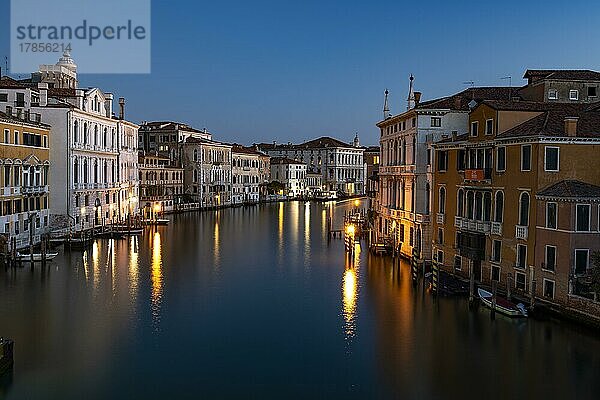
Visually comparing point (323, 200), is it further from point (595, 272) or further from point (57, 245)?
point (595, 272)

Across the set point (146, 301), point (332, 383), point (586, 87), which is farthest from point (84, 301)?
point (586, 87)

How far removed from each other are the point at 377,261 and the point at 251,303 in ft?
23.1

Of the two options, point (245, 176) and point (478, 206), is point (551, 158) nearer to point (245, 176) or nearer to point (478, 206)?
point (478, 206)

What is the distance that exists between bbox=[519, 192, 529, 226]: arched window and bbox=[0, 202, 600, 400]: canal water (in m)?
2.12

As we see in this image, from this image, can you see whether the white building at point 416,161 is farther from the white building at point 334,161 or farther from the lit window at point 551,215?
the white building at point 334,161

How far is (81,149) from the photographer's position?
26.2m

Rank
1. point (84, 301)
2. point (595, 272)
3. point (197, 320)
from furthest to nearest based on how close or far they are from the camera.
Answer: point (84, 301) → point (197, 320) → point (595, 272)

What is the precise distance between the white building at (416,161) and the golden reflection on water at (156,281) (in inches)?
271

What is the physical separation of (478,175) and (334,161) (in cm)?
5940

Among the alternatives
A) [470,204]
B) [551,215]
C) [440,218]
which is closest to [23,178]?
[440,218]

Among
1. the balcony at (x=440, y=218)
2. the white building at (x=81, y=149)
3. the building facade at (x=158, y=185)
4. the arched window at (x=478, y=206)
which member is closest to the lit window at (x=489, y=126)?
the arched window at (x=478, y=206)

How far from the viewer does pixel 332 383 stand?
31.4 ft

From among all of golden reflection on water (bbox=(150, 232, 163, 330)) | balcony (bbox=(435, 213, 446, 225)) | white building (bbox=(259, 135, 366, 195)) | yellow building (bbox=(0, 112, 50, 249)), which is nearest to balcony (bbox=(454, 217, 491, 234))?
balcony (bbox=(435, 213, 446, 225))

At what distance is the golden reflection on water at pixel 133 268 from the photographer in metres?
15.6
